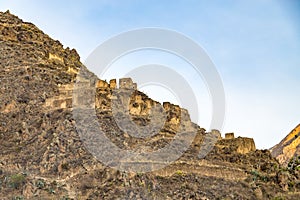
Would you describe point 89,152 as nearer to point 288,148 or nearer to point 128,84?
point 128,84

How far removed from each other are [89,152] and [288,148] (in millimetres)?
50427

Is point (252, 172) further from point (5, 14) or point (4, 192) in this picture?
point (5, 14)

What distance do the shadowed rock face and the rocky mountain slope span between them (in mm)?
27653

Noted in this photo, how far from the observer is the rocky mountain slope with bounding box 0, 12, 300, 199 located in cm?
5088

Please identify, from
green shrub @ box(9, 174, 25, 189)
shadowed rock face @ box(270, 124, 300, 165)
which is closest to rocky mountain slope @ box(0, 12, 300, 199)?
green shrub @ box(9, 174, 25, 189)

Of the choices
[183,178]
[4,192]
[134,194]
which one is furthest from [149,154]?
[4,192]

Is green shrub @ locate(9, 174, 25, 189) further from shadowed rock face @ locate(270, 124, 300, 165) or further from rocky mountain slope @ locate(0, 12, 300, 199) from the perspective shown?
shadowed rock face @ locate(270, 124, 300, 165)

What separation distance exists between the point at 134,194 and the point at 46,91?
62.7 ft

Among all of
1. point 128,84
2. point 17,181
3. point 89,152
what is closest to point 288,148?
point 128,84

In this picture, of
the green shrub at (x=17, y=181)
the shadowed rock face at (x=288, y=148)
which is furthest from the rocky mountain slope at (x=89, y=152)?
the shadowed rock face at (x=288, y=148)

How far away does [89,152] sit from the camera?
181 feet

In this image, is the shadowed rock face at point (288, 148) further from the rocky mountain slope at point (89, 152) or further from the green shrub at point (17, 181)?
the green shrub at point (17, 181)

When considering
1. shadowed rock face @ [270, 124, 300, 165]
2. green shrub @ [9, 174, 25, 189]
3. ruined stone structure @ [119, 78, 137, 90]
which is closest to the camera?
A: green shrub @ [9, 174, 25, 189]

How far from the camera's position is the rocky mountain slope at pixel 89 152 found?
50875mm
